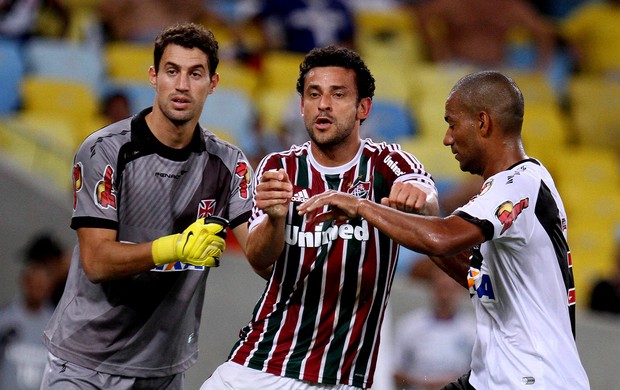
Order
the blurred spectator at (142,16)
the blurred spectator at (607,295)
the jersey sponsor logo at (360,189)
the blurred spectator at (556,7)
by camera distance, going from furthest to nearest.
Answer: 1. the blurred spectator at (556,7)
2. the blurred spectator at (142,16)
3. the blurred spectator at (607,295)
4. the jersey sponsor logo at (360,189)

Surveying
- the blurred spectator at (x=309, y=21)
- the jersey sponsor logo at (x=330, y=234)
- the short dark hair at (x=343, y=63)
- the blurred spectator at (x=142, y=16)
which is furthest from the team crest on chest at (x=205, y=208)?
the blurred spectator at (x=309, y=21)

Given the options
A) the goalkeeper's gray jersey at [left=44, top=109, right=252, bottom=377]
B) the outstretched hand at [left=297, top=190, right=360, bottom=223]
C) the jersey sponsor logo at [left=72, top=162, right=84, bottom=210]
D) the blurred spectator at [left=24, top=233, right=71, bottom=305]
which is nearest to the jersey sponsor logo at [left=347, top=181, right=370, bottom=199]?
the outstretched hand at [left=297, top=190, right=360, bottom=223]

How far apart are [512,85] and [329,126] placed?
2.59 ft

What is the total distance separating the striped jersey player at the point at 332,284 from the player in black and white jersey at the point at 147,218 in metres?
0.40

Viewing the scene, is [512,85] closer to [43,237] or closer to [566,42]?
[43,237]

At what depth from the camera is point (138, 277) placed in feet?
16.0

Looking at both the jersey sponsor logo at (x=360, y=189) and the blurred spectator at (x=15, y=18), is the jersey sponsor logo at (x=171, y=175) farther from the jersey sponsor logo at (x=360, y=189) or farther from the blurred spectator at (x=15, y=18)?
the blurred spectator at (x=15, y=18)

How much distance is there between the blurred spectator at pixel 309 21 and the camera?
11.1m

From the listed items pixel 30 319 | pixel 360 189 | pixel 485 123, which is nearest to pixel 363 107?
pixel 360 189

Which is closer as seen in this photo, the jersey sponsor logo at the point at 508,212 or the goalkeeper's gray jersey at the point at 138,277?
the jersey sponsor logo at the point at 508,212

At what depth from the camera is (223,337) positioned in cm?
839

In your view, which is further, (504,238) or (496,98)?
(496,98)

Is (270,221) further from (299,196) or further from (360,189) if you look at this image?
(360,189)

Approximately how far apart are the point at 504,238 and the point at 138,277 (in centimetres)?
167
